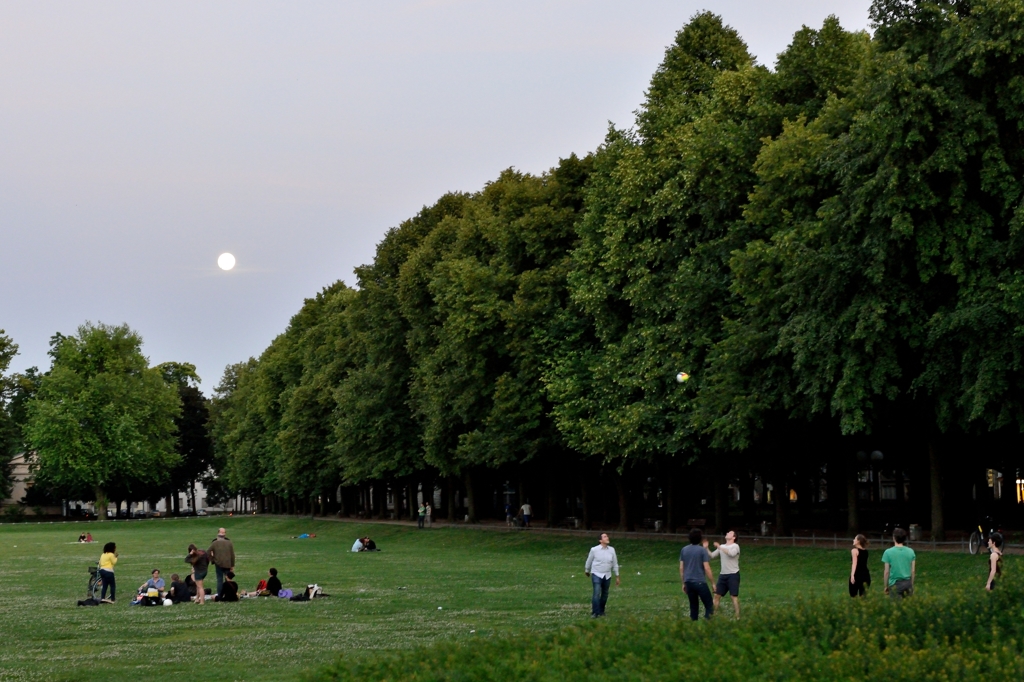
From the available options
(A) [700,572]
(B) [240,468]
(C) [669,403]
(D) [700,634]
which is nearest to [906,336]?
(C) [669,403]

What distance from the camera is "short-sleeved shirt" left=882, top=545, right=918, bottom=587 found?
24641mm

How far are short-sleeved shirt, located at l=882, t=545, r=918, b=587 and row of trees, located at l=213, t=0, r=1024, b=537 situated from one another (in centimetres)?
1313

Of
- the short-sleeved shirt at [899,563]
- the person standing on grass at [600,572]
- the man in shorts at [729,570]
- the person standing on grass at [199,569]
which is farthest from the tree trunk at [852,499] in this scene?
the short-sleeved shirt at [899,563]

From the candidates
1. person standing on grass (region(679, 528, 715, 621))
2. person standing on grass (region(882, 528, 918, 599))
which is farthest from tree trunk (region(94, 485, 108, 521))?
person standing on grass (region(882, 528, 918, 599))

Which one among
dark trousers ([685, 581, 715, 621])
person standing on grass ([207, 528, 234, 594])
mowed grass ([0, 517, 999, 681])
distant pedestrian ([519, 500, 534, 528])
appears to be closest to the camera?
mowed grass ([0, 517, 999, 681])

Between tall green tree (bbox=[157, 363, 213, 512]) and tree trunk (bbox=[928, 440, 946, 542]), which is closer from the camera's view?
tree trunk (bbox=[928, 440, 946, 542])

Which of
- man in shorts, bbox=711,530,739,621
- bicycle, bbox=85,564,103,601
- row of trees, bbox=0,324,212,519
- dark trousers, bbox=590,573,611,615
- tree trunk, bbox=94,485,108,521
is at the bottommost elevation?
tree trunk, bbox=94,485,108,521

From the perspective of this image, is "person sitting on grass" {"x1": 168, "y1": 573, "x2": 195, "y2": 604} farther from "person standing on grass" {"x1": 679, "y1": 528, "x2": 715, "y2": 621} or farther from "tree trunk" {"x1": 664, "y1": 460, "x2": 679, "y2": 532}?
"tree trunk" {"x1": 664, "y1": 460, "x2": 679, "y2": 532}

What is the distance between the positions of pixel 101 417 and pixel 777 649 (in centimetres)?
12006

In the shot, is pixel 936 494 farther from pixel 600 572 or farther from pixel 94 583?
pixel 94 583

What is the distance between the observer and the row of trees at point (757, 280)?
38.0 m

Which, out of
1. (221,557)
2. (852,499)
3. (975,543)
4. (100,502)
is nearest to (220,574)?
→ (221,557)

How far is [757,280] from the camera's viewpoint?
43031 millimetres

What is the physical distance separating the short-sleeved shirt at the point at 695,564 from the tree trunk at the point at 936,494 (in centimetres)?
2198
